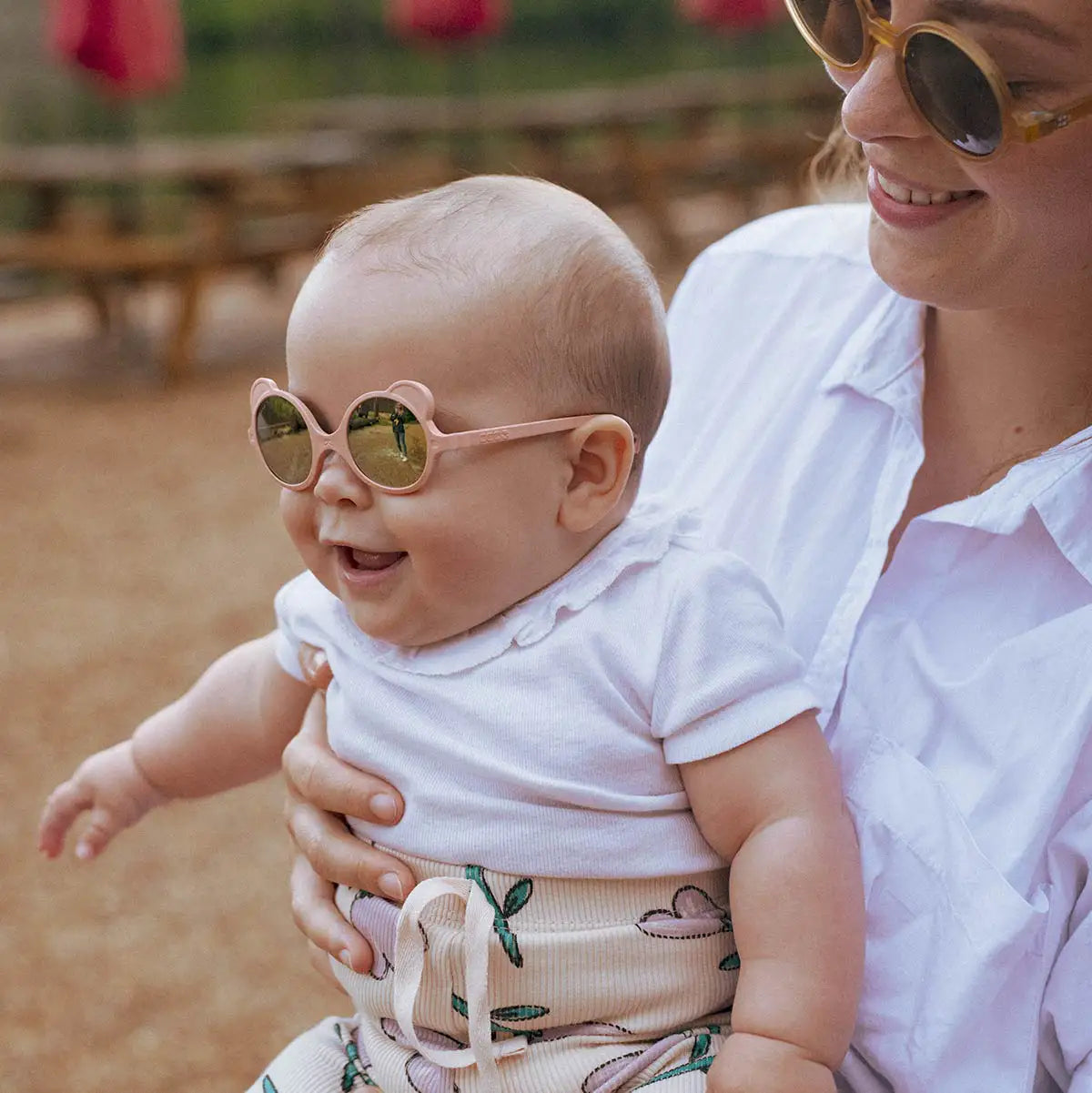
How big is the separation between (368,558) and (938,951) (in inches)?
24.0

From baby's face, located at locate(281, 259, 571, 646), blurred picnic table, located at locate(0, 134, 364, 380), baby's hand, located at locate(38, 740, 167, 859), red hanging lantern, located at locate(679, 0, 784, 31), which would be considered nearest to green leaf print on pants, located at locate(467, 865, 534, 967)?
baby's face, located at locate(281, 259, 571, 646)

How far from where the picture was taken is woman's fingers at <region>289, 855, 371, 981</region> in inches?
53.8

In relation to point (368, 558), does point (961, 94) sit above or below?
above

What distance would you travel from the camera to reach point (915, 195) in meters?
1.37

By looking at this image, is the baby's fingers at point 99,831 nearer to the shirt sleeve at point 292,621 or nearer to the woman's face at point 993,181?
the shirt sleeve at point 292,621

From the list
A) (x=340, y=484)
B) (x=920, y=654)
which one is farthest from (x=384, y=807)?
(x=920, y=654)

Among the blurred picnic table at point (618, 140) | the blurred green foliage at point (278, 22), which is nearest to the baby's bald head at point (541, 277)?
the blurred picnic table at point (618, 140)

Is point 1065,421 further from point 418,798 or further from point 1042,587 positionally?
point 418,798

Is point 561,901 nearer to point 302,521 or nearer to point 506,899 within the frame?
point 506,899

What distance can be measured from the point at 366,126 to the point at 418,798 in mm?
10436

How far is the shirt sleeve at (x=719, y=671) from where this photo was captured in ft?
4.14

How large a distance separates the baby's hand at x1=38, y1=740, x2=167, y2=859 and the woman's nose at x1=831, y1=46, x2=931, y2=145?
1068 millimetres

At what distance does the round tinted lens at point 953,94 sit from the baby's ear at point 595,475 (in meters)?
0.38

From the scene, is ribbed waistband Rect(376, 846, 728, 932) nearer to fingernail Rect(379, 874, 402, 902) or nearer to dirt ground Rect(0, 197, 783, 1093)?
fingernail Rect(379, 874, 402, 902)
